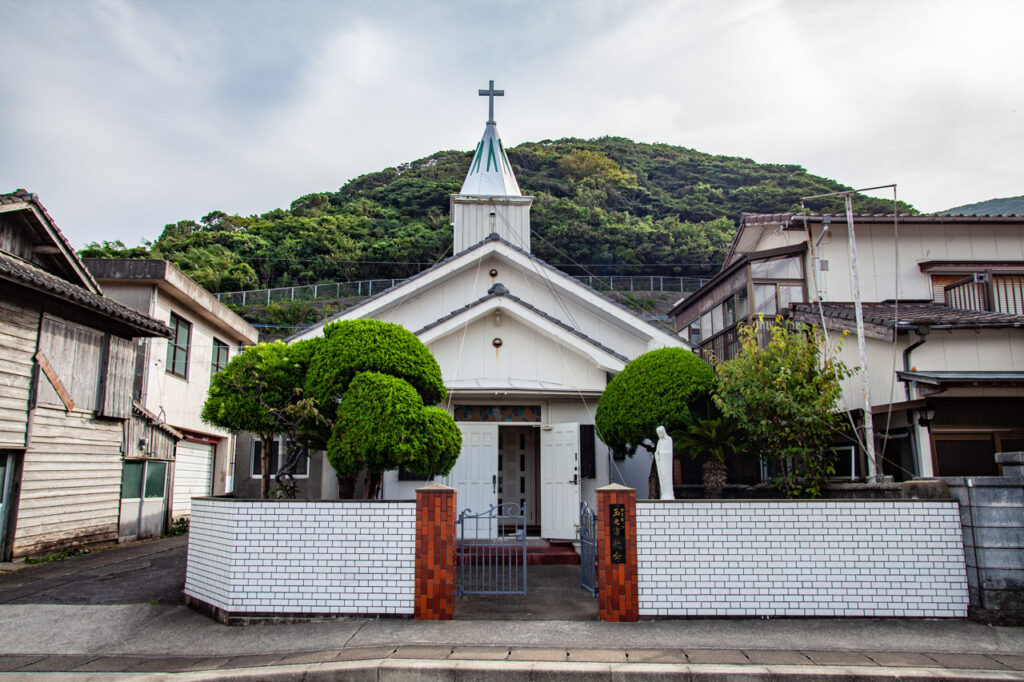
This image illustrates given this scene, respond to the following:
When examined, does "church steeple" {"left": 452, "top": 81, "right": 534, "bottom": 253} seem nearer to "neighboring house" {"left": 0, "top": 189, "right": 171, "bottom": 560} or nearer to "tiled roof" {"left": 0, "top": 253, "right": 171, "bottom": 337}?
"tiled roof" {"left": 0, "top": 253, "right": 171, "bottom": 337}

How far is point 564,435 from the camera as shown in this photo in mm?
13039

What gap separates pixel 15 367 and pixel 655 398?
11.0 metres

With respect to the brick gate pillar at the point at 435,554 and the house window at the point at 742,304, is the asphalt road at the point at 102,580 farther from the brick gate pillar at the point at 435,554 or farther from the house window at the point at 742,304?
the house window at the point at 742,304

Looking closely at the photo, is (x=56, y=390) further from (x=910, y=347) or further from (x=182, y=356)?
(x=910, y=347)

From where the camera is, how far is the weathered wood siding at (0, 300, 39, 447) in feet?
37.6

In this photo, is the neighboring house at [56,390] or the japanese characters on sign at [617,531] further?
the neighboring house at [56,390]

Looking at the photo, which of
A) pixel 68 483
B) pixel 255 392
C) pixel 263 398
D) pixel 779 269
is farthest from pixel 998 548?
pixel 68 483

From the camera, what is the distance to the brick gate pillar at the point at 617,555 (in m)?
7.74

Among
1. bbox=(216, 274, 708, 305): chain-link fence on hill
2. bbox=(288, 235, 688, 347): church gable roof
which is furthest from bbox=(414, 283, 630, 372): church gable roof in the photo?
bbox=(216, 274, 708, 305): chain-link fence on hill

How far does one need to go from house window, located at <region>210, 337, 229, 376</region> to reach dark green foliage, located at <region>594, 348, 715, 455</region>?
14.1 m

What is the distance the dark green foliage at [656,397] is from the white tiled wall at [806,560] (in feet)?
9.62

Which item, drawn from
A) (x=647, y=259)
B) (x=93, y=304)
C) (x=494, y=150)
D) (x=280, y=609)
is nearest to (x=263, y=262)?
(x=647, y=259)

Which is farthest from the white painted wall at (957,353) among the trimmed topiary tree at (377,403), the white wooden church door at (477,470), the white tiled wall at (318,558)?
the white tiled wall at (318,558)

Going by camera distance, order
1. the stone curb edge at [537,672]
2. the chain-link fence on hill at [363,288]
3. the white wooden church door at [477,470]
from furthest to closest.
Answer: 1. the chain-link fence on hill at [363,288]
2. the white wooden church door at [477,470]
3. the stone curb edge at [537,672]
